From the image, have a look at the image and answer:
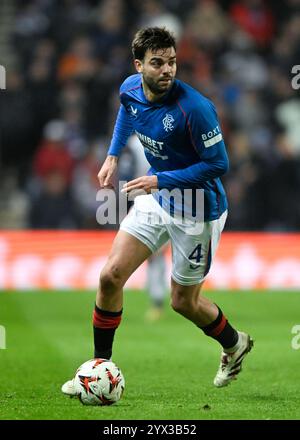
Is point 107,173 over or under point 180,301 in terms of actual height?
over

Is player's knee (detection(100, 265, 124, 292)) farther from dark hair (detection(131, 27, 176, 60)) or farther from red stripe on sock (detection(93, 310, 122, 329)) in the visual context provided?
dark hair (detection(131, 27, 176, 60))

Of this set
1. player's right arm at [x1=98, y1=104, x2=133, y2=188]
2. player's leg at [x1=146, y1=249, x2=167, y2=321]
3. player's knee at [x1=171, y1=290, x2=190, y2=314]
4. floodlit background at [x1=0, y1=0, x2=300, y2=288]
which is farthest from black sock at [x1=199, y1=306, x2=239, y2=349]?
floodlit background at [x1=0, y1=0, x2=300, y2=288]

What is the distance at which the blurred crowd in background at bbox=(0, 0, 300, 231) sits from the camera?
50.8 feet

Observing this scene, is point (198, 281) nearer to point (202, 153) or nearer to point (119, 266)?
point (119, 266)

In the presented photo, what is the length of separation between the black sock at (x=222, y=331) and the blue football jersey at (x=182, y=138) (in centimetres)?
77

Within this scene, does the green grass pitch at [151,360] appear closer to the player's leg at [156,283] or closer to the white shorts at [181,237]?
the player's leg at [156,283]

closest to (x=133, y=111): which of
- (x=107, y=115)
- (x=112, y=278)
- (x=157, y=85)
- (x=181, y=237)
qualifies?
(x=157, y=85)

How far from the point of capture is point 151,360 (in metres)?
8.95

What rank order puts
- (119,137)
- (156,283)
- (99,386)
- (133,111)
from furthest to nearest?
1. (156,283)
2. (119,137)
3. (133,111)
4. (99,386)

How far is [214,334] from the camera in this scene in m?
7.41

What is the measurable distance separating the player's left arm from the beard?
25cm

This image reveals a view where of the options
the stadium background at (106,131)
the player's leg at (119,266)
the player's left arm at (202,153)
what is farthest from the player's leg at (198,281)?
the stadium background at (106,131)

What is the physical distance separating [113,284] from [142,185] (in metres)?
0.69
